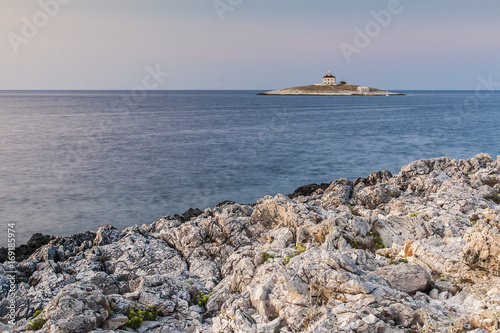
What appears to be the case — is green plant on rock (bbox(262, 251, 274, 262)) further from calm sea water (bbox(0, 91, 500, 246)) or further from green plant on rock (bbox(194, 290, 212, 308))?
calm sea water (bbox(0, 91, 500, 246))

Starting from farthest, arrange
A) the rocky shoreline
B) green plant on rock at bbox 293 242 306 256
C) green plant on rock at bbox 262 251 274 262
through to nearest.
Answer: green plant on rock at bbox 293 242 306 256 → green plant on rock at bbox 262 251 274 262 → the rocky shoreline

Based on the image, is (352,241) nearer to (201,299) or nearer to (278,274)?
(278,274)

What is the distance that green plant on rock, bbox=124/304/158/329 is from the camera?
11356 mm

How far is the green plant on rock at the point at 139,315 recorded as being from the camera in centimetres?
1136

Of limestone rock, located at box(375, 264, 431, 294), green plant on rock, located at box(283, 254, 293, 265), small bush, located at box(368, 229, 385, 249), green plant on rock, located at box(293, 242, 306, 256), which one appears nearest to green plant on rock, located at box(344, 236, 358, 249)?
small bush, located at box(368, 229, 385, 249)

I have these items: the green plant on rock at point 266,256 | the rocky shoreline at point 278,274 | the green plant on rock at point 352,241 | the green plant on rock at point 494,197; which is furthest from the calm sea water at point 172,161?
the green plant on rock at point 494,197

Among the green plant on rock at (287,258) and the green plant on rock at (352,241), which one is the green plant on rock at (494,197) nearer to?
the green plant on rock at (352,241)

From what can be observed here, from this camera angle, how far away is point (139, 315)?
11.6 meters

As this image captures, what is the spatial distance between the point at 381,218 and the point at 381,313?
850 centimetres

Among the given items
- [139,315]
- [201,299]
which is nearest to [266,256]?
[201,299]

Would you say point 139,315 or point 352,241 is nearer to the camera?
point 139,315

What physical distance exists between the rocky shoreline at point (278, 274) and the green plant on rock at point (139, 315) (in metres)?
0.04

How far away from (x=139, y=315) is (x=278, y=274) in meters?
4.49

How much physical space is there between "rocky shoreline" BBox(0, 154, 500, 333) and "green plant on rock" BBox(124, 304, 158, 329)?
4cm
